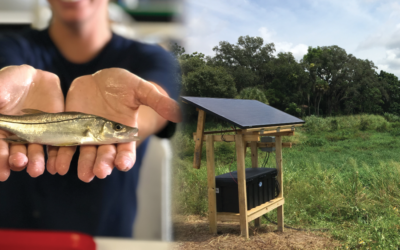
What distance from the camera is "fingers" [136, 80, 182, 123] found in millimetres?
895

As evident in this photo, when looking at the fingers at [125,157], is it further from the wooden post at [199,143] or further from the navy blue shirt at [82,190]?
the wooden post at [199,143]

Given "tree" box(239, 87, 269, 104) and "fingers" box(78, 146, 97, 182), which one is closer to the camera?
"fingers" box(78, 146, 97, 182)

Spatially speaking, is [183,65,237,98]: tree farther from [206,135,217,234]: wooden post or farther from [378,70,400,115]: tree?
[206,135,217,234]: wooden post

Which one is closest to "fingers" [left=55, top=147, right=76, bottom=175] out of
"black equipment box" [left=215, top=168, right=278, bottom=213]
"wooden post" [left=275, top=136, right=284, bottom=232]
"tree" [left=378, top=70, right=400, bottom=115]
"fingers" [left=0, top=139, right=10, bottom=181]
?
"fingers" [left=0, top=139, right=10, bottom=181]

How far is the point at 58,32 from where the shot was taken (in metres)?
1.00

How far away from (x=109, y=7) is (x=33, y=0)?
25cm

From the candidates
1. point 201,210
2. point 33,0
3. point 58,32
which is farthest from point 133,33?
point 201,210

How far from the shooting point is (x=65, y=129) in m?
0.87

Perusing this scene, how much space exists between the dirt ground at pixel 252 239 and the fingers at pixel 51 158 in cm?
229

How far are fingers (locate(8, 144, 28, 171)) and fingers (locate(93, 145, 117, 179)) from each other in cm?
19

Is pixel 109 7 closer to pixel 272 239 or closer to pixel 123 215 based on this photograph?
pixel 123 215

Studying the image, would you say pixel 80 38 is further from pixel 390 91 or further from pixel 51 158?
pixel 390 91

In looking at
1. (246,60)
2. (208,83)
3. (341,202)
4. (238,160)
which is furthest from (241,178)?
(246,60)

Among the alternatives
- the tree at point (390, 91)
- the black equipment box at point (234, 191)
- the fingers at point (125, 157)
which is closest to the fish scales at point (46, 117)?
the fingers at point (125, 157)
